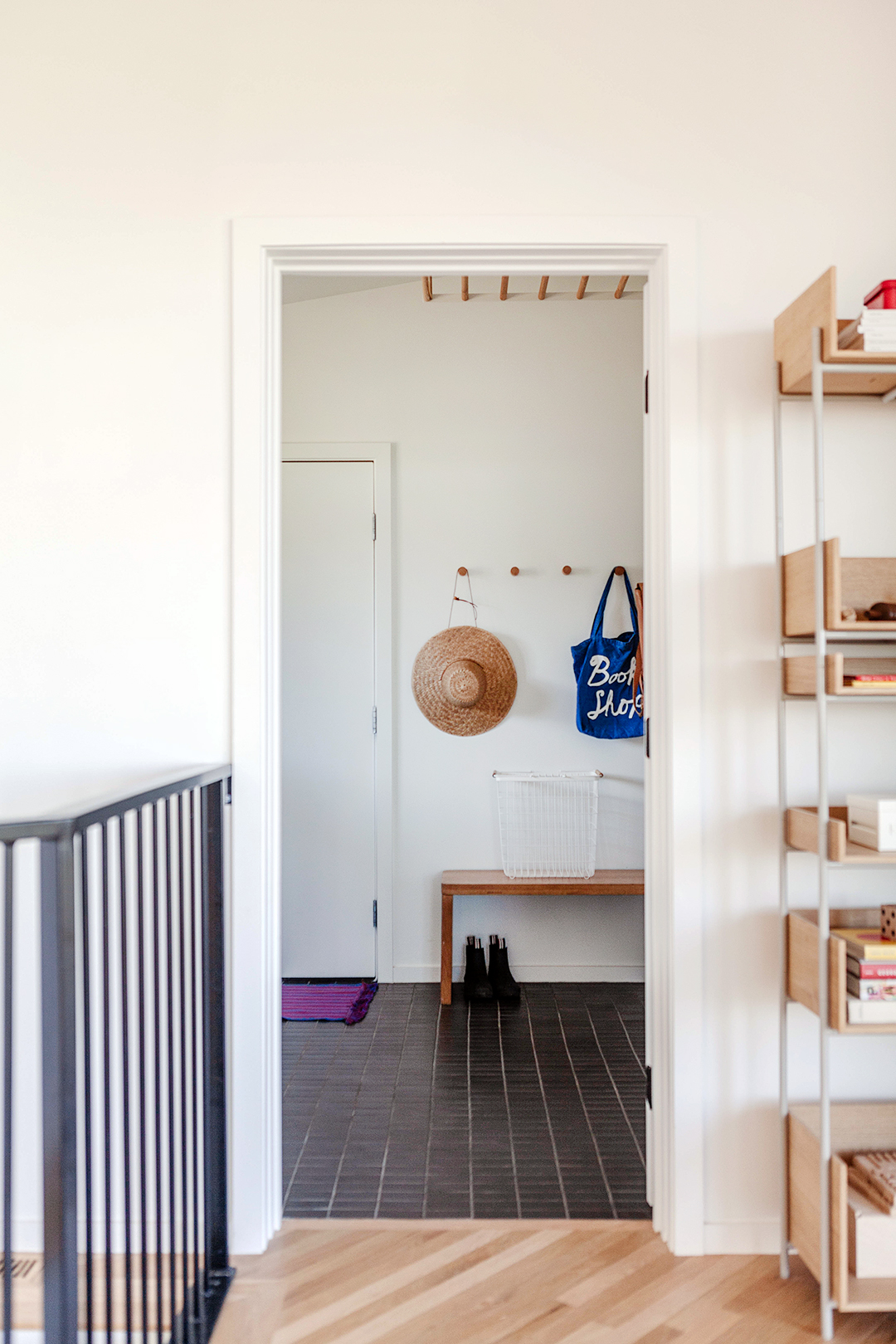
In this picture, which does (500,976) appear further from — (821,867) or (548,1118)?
(821,867)

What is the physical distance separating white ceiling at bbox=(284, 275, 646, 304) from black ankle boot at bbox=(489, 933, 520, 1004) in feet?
8.57

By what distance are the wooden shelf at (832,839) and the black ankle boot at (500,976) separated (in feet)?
6.15

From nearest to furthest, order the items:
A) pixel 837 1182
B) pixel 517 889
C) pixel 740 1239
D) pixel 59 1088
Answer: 1. pixel 59 1088
2. pixel 837 1182
3. pixel 740 1239
4. pixel 517 889

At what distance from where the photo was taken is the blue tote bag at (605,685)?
3.66 metres

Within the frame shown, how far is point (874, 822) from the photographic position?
1.73m

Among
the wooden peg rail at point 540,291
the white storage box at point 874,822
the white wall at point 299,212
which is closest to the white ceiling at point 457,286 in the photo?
the wooden peg rail at point 540,291

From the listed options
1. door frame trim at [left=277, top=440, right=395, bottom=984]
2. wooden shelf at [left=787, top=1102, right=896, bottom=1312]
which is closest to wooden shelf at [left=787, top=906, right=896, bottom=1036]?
wooden shelf at [left=787, top=1102, right=896, bottom=1312]

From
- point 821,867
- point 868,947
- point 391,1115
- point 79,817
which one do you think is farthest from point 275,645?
point 391,1115

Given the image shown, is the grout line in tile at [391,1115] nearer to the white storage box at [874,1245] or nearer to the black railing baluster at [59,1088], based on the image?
the white storage box at [874,1245]

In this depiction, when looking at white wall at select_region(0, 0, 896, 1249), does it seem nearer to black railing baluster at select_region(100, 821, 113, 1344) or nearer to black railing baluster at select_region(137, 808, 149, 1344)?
black railing baluster at select_region(137, 808, 149, 1344)

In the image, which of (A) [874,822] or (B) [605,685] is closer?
(A) [874,822]

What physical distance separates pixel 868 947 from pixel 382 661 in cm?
240

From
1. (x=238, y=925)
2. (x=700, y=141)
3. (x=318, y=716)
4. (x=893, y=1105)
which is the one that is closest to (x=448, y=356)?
(x=318, y=716)

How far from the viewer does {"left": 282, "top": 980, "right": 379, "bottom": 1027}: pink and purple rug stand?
3.39m
